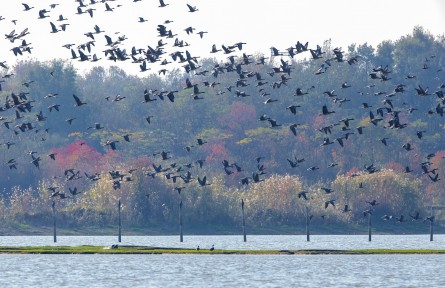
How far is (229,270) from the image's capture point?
10894 centimetres

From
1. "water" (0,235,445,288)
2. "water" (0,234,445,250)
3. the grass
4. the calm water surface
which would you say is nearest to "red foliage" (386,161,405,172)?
"water" (0,234,445,250)

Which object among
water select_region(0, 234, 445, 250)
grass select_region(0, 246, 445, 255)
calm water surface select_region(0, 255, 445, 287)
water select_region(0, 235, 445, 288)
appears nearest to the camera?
calm water surface select_region(0, 255, 445, 287)

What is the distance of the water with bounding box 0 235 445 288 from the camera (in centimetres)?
9706

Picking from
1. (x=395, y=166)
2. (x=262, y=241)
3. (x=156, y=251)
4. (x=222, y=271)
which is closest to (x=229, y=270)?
(x=222, y=271)

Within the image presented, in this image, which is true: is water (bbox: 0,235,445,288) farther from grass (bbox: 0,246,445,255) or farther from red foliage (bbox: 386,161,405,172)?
red foliage (bbox: 386,161,405,172)

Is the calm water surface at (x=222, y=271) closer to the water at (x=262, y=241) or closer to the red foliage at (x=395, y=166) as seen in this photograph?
the water at (x=262, y=241)

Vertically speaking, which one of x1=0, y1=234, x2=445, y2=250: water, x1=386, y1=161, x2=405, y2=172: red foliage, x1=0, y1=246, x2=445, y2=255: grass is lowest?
x1=0, y1=246, x2=445, y2=255: grass

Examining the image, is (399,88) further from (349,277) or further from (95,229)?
(95,229)

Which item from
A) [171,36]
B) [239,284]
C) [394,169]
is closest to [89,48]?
[171,36]

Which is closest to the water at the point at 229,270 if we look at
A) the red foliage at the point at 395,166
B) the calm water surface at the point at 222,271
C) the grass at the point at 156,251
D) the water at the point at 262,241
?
the calm water surface at the point at 222,271

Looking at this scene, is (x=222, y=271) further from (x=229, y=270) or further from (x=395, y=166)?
(x=395, y=166)

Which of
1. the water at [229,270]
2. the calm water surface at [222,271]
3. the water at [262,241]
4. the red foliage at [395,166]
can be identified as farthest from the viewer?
the red foliage at [395,166]

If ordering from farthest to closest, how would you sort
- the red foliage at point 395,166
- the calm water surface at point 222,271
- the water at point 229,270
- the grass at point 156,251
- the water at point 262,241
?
the red foliage at point 395,166 → the water at point 262,241 → the grass at point 156,251 → the water at point 229,270 → the calm water surface at point 222,271

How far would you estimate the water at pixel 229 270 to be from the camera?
9706cm
